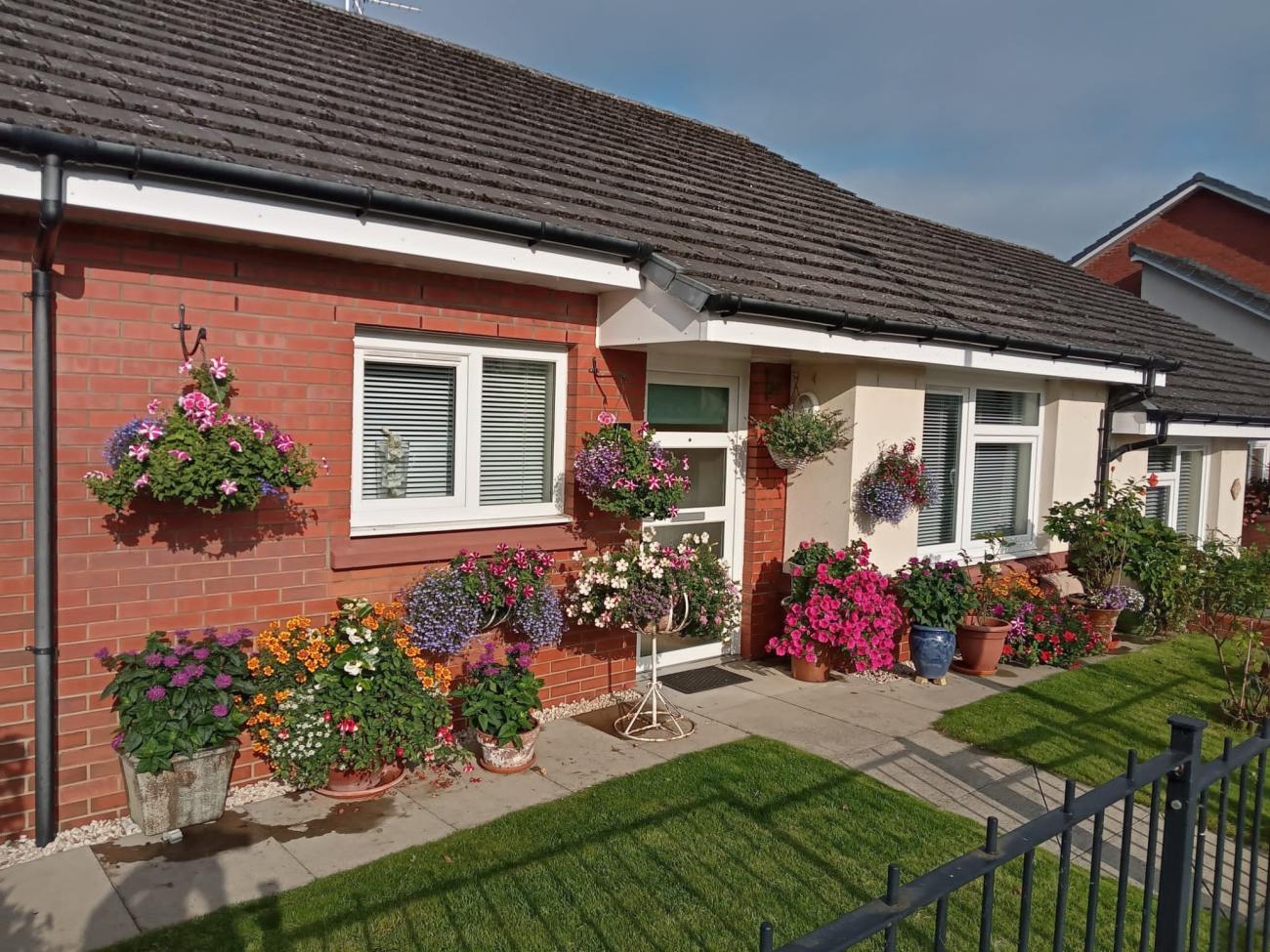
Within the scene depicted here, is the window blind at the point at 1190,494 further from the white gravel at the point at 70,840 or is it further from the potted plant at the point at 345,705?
the white gravel at the point at 70,840

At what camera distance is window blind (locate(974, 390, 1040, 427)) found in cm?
901

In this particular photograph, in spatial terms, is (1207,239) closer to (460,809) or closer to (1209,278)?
(1209,278)

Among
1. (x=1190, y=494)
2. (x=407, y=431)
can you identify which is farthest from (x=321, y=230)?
(x=1190, y=494)

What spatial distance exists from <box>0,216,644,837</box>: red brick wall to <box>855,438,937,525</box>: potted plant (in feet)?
11.5

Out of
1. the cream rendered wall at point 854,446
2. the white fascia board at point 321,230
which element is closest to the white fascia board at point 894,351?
the cream rendered wall at point 854,446

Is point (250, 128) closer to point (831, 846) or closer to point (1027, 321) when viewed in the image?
point (831, 846)

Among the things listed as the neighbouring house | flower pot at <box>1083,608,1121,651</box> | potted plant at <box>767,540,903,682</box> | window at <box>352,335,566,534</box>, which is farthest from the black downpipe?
the neighbouring house

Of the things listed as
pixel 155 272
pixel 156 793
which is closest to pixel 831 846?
pixel 156 793

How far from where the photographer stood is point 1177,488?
12.0 m

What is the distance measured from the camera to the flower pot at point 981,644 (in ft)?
25.1

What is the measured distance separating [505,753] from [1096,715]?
4.45 metres

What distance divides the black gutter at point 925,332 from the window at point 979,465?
2.57 feet

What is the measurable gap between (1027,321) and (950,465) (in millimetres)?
1742

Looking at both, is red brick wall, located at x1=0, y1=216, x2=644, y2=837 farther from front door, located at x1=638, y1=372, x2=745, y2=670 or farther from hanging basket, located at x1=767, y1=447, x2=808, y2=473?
hanging basket, located at x1=767, y1=447, x2=808, y2=473
